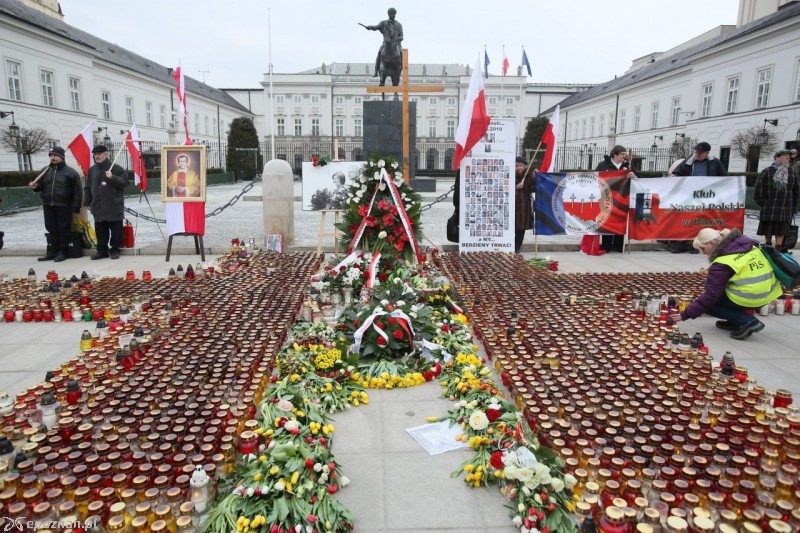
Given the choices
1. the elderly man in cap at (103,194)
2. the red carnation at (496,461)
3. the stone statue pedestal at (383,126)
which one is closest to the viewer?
the red carnation at (496,461)

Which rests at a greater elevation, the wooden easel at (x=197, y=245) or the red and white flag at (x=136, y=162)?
the red and white flag at (x=136, y=162)

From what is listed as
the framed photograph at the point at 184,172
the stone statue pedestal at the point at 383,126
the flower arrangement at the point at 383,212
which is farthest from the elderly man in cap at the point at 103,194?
the stone statue pedestal at the point at 383,126

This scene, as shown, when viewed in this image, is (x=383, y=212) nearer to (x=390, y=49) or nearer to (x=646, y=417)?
(x=646, y=417)

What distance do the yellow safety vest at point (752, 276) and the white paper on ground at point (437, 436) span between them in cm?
326

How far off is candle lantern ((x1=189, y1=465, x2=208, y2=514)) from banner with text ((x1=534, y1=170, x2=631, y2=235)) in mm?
7598

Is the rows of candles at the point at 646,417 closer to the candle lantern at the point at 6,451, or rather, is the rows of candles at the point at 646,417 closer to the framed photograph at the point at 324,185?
the candle lantern at the point at 6,451

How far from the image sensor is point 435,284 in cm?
598

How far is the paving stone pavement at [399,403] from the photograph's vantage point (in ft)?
8.25

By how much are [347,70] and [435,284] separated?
67.2 meters

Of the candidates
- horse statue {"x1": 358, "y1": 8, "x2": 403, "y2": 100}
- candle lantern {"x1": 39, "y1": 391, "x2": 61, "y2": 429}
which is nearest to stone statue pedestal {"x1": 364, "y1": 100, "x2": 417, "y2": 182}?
horse statue {"x1": 358, "y1": 8, "x2": 403, "y2": 100}

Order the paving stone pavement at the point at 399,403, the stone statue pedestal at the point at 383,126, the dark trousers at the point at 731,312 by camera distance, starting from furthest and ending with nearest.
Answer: the stone statue pedestal at the point at 383,126, the dark trousers at the point at 731,312, the paving stone pavement at the point at 399,403

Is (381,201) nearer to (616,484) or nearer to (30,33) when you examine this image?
(616,484)

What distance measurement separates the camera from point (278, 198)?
364 inches

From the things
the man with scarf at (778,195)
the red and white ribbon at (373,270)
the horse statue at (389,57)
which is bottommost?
the red and white ribbon at (373,270)
